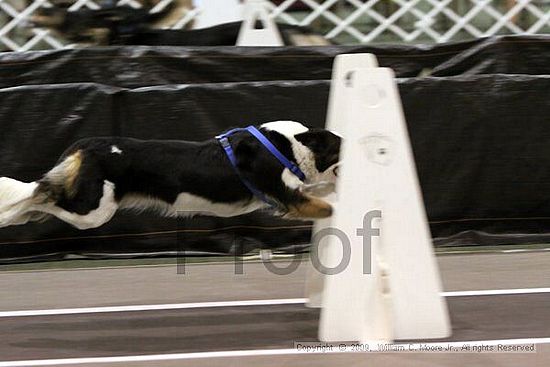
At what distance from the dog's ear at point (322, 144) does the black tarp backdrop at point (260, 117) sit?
157 cm

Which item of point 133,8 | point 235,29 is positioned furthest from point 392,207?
point 133,8

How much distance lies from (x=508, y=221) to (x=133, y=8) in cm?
352

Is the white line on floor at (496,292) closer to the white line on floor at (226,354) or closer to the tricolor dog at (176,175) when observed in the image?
the white line on floor at (226,354)

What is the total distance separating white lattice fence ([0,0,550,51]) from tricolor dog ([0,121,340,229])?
3.86 meters

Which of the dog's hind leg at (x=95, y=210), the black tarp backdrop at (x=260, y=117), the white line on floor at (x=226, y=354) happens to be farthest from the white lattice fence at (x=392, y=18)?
the white line on floor at (x=226, y=354)

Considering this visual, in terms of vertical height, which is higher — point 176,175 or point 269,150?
point 269,150

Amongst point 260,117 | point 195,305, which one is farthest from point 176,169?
point 260,117

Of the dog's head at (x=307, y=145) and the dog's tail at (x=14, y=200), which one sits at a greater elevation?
the dog's head at (x=307, y=145)

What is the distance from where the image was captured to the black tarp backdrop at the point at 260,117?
5.34m

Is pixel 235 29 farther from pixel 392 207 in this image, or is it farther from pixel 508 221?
pixel 392 207

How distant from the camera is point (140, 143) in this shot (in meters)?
3.96

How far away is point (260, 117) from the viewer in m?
5.46

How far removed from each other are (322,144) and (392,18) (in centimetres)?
421

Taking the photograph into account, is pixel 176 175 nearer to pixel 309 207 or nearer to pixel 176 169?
pixel 176 169
